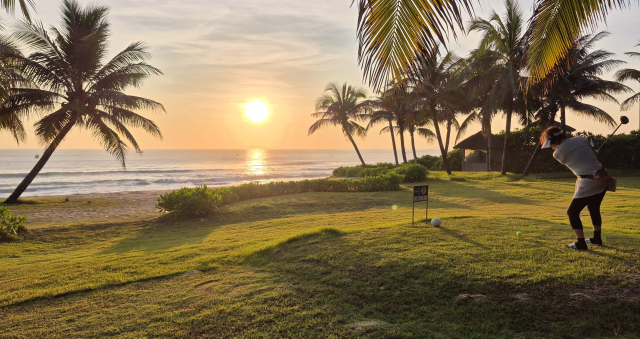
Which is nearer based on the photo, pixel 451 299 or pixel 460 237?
pixel 451 299

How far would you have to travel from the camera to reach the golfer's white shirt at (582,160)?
4.63 metres

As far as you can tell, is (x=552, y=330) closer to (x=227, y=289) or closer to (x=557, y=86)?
(x=227, y=289)

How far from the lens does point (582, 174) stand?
15.4ft

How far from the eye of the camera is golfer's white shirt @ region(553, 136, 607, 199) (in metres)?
4.63

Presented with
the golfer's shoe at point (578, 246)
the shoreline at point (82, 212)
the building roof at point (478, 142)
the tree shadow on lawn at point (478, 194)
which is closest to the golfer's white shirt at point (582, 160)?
the golfer's shoe at point (578, 246)

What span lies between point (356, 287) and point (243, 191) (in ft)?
41.0

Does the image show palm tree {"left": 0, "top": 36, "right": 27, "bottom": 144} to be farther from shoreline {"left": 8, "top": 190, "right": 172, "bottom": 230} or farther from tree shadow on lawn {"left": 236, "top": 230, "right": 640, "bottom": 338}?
tree shadow on lawn {"left": 236, "top": 230, "right": 640, "bottom": 338}

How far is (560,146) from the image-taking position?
4.80m

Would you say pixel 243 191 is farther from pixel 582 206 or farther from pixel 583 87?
pixel 583 87

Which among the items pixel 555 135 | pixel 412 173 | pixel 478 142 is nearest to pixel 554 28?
pixel 555 135

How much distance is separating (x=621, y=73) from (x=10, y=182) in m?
51.2

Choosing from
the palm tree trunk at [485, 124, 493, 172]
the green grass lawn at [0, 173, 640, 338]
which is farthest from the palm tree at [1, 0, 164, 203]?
the palm tree trunk at [485, 124, 493, 172]

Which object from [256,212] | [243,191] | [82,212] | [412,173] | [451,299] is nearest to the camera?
[451,299]

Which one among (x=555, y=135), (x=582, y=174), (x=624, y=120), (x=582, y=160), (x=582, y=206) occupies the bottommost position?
(x=582, y=206)
